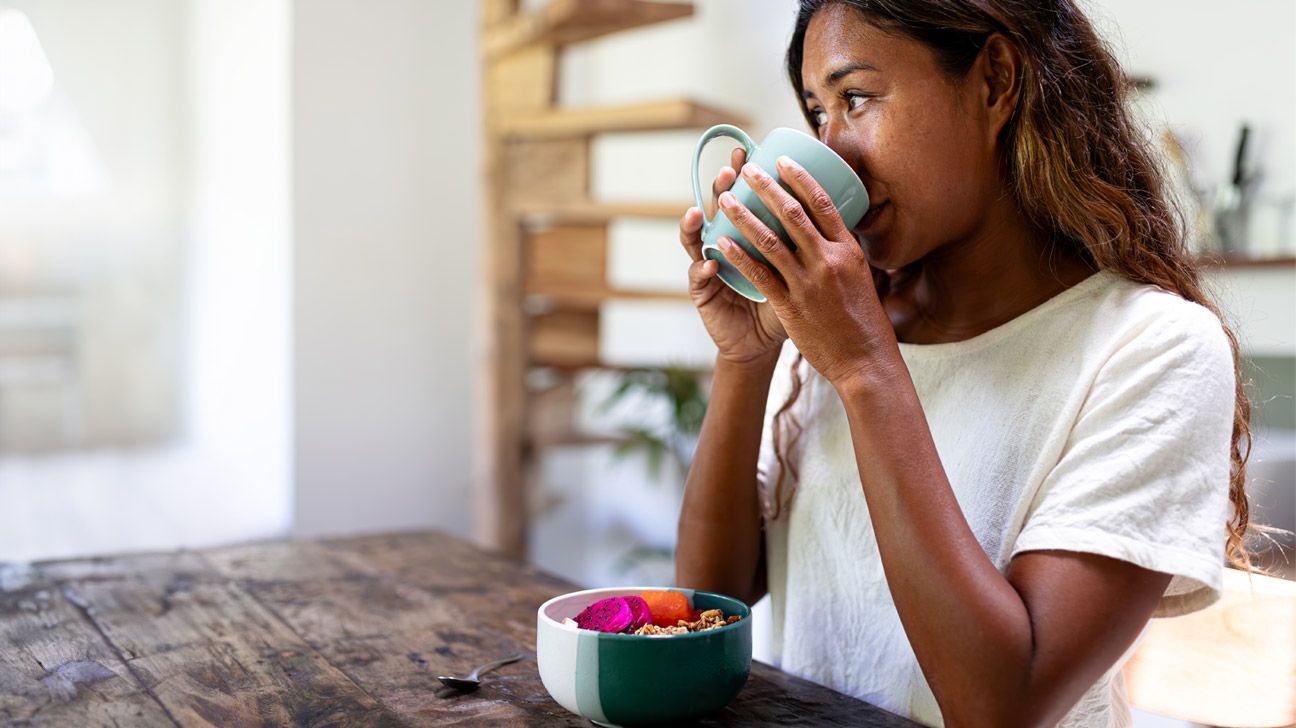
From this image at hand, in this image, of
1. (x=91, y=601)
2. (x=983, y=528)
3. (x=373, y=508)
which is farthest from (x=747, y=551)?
(x=373, y=508)

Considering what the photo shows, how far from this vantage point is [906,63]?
93 cm

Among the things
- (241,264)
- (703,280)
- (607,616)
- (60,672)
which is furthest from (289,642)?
(241,264)

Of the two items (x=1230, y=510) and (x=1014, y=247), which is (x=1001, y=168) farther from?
(x=1230, y=510)

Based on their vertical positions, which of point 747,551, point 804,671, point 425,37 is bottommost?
point 804,671

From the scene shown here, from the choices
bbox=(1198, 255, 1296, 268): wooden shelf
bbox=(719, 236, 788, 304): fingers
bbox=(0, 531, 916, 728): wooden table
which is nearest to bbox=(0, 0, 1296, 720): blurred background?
bbox=(1198, 255, 1296, 268): wooden shelf

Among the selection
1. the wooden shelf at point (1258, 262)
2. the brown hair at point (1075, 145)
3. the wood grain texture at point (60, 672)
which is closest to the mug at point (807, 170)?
the brown hair at point (1075, 145)

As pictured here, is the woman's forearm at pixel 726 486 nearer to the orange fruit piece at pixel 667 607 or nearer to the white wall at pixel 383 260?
the orange fruit piece at pixel 667 607

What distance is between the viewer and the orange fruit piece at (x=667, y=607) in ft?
2.91

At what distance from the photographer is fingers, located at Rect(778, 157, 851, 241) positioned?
0.88 m

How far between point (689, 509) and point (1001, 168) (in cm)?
43

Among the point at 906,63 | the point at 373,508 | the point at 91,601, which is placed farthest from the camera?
the point at 373,508

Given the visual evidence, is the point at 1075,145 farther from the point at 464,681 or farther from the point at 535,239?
the point at 535,239

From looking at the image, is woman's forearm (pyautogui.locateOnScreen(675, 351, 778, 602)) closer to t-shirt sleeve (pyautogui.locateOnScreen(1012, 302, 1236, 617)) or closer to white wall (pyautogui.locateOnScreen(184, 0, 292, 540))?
t-shirt sleeve (pyautogui.locateOnScreen(1012, 302, 1236, 617))

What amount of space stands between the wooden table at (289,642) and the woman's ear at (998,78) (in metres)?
0.50
